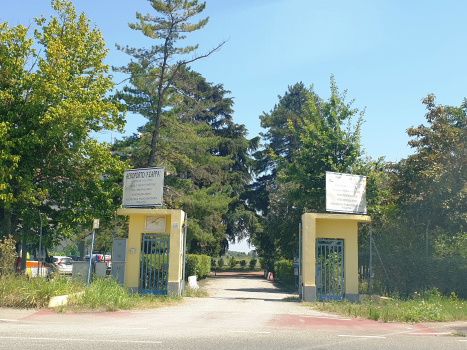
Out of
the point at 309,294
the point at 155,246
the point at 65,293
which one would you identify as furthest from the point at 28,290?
the point at 309,294

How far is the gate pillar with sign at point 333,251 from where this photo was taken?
56.1 feet

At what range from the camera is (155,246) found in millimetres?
17312

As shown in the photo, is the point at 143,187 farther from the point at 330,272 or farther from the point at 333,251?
the point at 330,272

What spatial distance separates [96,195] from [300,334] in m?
12.2

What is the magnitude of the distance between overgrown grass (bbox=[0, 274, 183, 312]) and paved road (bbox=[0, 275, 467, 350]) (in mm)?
527

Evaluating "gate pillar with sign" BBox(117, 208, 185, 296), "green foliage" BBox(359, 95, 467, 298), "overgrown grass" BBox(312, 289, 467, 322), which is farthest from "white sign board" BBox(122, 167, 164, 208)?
"green foliage" BBox(359, 95, 467, 298)

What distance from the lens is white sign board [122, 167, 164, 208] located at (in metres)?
17.7

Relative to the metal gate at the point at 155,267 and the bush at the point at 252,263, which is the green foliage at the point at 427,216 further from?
the bush at the point at 252,263

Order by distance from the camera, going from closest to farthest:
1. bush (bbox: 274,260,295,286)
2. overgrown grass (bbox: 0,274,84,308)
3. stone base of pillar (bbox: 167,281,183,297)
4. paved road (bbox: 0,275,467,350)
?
paved road (bbox: 0,275,467,350) → overgrown grass (bbox: 0,274,84,308) → stone base of pillar (bbox: 167,281,183,297) → bush (bbox: 274,260,295,286)

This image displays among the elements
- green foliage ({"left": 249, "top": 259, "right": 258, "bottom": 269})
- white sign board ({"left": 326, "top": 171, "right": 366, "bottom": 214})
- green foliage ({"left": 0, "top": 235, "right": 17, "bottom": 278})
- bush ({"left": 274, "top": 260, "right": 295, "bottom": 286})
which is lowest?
green foliage ({"left": 249, "top": 259, "right": 258, "bottom": 269})

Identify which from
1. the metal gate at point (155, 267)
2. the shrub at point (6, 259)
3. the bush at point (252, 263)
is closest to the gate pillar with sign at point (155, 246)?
the metal gate at point (155, 267)

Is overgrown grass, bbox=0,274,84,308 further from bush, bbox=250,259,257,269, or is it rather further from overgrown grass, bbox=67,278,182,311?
bush, bbox=250,259,257,269

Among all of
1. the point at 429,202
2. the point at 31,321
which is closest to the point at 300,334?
the point at 31,321

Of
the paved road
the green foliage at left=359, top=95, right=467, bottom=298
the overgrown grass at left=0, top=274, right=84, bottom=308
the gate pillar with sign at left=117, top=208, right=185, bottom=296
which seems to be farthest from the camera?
the gate pillar with sign at left=117, top=208, right=185, bottom=296
